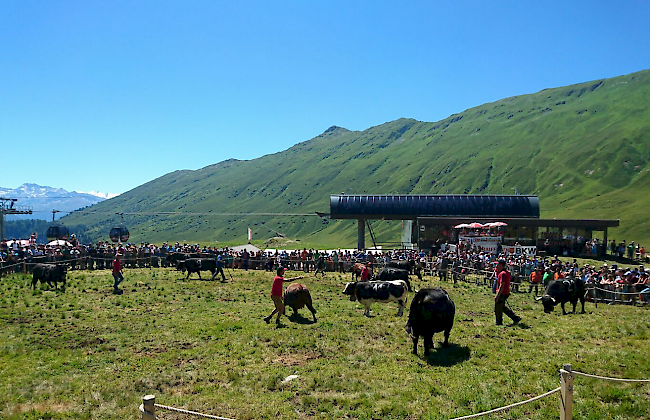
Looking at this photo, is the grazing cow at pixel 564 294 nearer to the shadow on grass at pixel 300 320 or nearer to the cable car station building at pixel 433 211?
the shadow on grass at pixel 300 320

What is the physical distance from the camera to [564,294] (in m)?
19.3

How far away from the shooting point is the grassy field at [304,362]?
31.1ft

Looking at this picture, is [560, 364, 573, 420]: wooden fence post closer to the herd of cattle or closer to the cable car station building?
the herd of cattle

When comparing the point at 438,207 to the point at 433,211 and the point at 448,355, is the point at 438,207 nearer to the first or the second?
the point at 433,211

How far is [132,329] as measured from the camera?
53.9 feet

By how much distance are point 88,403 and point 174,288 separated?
16.9 meters

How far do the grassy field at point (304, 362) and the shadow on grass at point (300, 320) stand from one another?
15 centimetres

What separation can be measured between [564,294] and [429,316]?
387 inches

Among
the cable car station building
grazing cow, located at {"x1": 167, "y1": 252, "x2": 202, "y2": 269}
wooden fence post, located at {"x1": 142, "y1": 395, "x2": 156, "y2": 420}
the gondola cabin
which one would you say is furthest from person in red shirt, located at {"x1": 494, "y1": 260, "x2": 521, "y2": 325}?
the gondola cabin

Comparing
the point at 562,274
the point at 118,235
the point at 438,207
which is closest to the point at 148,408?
the point at 562,274

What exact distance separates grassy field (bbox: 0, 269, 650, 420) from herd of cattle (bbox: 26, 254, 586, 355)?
0.63 m

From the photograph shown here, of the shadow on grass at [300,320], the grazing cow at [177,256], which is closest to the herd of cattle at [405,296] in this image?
the shadow on grass at [300,320]

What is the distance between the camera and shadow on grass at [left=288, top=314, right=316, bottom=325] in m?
17.2

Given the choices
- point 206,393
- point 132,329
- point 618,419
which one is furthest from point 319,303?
point 618,419
